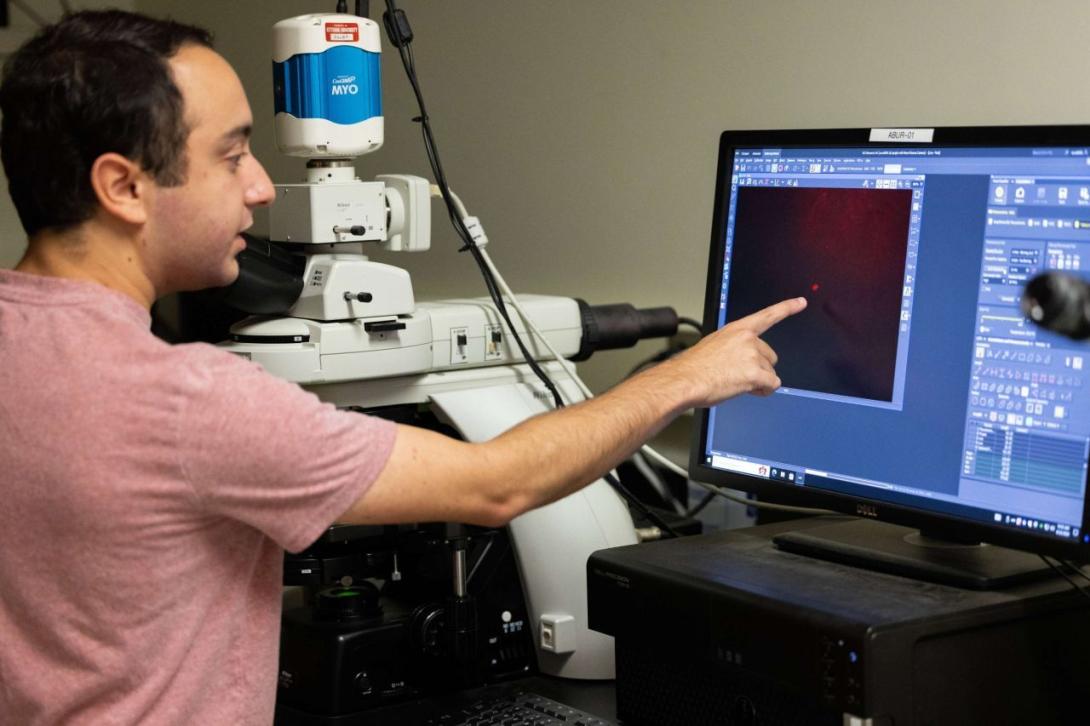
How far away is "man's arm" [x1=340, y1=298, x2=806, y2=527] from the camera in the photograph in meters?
1.09

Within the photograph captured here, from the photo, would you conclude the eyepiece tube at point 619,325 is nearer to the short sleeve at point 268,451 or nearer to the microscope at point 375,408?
the microscope at point 375,408

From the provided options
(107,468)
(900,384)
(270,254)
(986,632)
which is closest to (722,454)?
(900,384)

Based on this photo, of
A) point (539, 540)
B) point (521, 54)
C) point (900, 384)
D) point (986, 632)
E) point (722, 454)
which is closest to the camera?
point (986, 632)

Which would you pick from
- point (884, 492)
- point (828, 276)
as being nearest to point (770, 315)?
point (828, 276)

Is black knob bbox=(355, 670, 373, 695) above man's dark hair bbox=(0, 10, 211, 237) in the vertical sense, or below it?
below

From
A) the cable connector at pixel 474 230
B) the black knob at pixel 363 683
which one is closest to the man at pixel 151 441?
the black knob at pixel 363 683

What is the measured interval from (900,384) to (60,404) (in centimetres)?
74

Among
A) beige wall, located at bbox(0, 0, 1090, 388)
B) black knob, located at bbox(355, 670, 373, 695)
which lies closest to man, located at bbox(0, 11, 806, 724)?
black knob, located at bbox(355, 670, 373, 695)

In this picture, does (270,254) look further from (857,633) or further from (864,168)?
(857,633)

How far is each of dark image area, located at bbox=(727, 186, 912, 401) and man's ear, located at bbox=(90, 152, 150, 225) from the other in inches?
24.1

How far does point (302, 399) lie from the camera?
3.43ft

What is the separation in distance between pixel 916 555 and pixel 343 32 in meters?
0.86

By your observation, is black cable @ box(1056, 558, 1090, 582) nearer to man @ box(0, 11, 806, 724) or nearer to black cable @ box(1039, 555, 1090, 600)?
black cable @ box(1039, 555, 1090, 600)

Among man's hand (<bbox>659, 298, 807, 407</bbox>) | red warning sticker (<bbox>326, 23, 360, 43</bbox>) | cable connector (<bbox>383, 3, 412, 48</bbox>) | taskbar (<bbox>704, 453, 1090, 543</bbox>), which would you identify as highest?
cable connector (<bbox>383, 3, 412, 48</bbox>)
